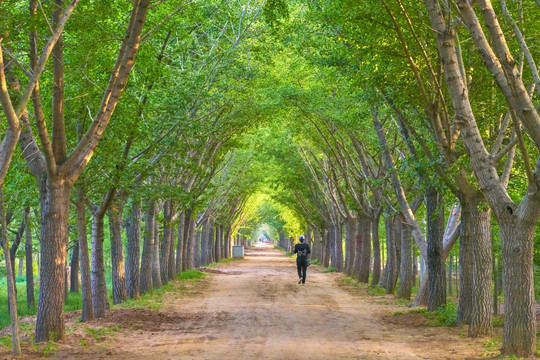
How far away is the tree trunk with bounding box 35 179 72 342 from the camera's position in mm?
10633

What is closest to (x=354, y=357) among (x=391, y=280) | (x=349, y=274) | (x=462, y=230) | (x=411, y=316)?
(x=462, y=230)

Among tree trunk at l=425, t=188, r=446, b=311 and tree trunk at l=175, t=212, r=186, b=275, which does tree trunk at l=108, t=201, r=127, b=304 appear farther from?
tree trunk at l=175, t=212, r=186, b=275

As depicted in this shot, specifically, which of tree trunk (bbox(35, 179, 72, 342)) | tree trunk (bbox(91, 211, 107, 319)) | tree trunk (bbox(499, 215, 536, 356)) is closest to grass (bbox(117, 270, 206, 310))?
tree trunk (bbox(91, 211, 107, 319))

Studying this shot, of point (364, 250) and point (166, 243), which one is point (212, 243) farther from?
point (364, 250)

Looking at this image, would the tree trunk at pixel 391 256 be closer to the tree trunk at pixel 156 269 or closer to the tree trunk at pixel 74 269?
the tree trunk at pixel 156 269

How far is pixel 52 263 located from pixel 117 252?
26.0 ft

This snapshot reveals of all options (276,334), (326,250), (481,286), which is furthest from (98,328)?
(326,250)

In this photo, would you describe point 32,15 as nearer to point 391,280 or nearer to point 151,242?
point 151,242

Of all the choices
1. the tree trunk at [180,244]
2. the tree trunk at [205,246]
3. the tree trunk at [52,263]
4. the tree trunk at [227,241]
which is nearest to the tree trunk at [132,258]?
the tree trunk at [52,263]

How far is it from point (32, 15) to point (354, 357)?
7032 millimetres

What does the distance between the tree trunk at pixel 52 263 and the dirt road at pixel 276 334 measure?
706mm

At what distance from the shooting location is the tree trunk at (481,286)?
11875 mm

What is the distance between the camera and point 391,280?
76.0 feet

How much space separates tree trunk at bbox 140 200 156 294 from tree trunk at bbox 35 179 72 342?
11.7 meters
